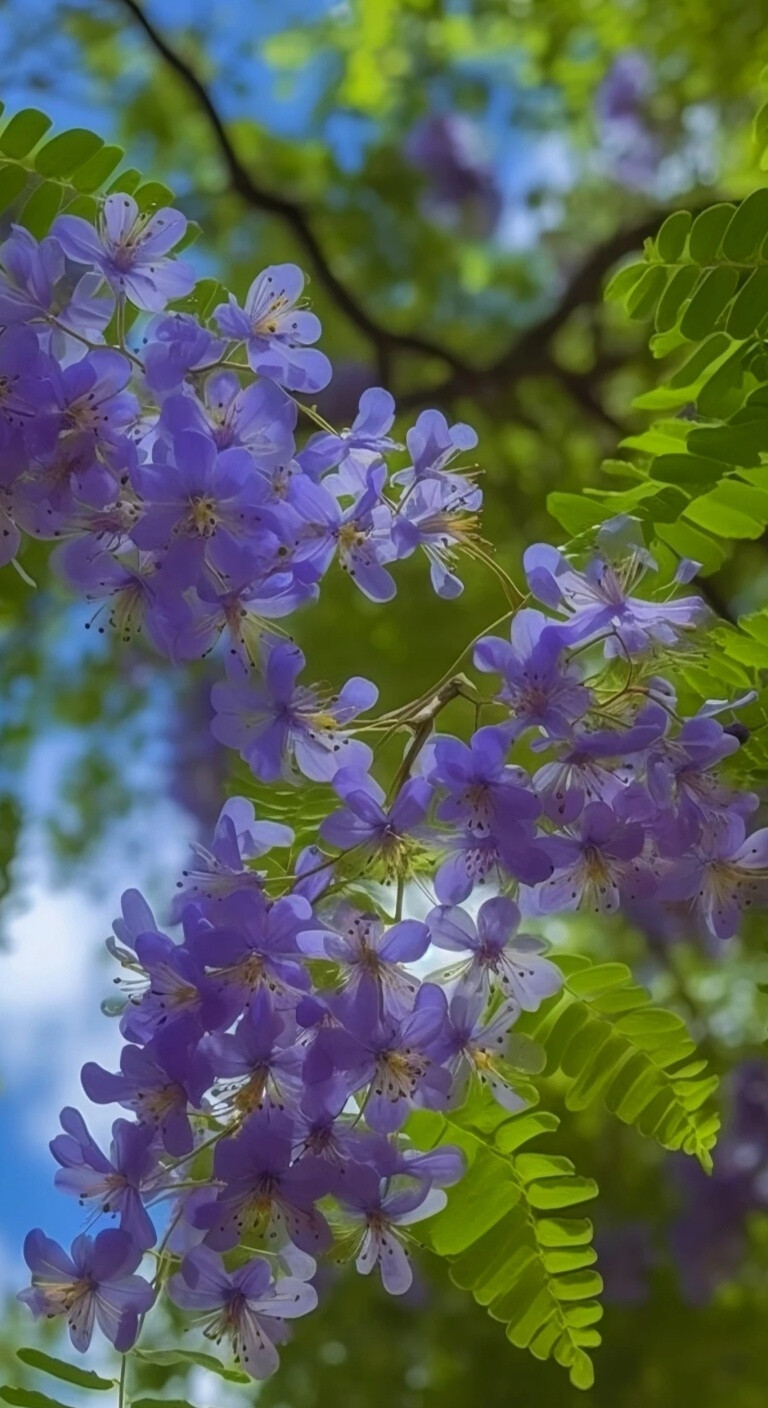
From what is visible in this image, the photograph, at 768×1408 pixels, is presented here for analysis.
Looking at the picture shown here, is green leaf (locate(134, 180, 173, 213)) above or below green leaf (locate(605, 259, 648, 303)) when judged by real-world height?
above

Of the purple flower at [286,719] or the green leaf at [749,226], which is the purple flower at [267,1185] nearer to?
the purple flower at [286,719]

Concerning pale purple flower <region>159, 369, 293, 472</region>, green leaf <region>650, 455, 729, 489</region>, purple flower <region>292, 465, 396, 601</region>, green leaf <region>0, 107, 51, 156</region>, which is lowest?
purple flower <region>292, 465, 396, 601</region>

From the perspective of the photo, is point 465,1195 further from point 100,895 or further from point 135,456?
point 100,895

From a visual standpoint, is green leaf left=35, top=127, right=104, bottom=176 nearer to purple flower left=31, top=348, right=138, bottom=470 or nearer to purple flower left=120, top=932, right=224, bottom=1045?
purple flower left=31, top=348, right=138, bottom=470

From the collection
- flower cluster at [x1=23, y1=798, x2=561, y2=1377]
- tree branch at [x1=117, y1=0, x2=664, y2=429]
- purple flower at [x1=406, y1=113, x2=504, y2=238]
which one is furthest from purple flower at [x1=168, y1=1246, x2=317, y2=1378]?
purple flower at [x1=406, y1=113, x2=504, y2=238]

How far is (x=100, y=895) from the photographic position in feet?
5.43

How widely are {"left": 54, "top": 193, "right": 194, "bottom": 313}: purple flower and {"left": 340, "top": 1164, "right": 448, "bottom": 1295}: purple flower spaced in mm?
306

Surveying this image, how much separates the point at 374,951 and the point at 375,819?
1.7 inches

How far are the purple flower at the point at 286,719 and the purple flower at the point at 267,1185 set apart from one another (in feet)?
0.38

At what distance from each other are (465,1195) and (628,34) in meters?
1.36

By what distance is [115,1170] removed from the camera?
481 millimetres

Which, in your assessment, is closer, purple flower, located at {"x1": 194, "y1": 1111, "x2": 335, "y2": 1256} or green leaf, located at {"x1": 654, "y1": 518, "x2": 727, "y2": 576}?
purple flower, located at {"x1": 194, "y1": 1111, "x2": 335, "y2": 1256}

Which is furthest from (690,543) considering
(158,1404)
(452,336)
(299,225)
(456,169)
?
(456,169)

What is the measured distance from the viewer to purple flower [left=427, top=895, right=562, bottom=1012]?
1.56 ft
